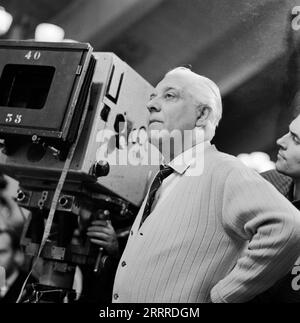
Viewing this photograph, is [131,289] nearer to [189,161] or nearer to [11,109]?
[189,161]

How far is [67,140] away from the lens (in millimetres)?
1616

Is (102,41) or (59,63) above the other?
(102,41)

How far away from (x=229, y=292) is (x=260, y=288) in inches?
3.5

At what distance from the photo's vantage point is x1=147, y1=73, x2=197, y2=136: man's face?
1703 mm

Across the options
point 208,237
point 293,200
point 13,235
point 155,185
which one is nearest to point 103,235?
point 155,185

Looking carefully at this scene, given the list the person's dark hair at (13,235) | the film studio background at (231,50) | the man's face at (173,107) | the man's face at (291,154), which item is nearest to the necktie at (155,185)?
the man's face at (173,107)

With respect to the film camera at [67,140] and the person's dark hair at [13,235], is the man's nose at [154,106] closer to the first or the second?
the film camera at [67,140]

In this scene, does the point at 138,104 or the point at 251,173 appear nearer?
the point at 251,173

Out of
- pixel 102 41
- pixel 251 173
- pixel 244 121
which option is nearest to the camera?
pixel 251 173

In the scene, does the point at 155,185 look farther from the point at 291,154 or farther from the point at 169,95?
the point at 291,154

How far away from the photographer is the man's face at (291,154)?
1.62 metres
